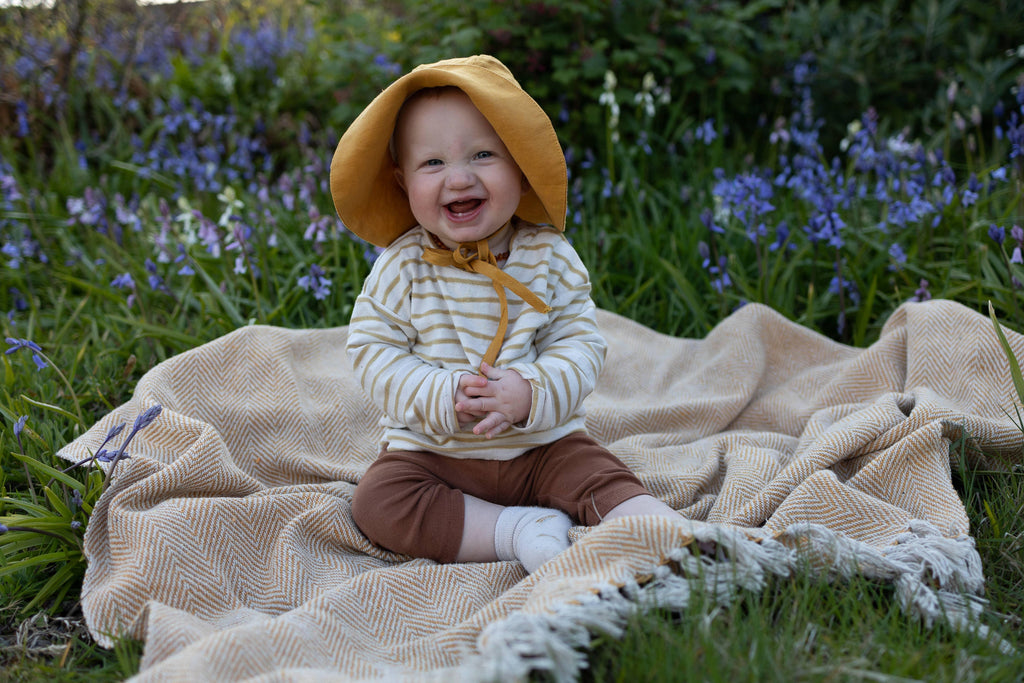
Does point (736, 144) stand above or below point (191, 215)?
above

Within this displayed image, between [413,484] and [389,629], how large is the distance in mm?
413

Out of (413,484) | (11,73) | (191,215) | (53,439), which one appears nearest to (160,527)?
(413,484)

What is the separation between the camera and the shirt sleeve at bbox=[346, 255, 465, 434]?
2.31 meters

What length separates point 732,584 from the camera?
1.88m

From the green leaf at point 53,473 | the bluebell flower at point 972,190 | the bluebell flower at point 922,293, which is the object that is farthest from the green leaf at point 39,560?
the bluebell flower at point 972,190

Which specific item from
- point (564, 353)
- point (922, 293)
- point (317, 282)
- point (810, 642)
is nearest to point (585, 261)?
point (317, 282)

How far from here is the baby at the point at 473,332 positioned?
7.50ft

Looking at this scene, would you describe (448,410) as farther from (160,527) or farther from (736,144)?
(736,144)

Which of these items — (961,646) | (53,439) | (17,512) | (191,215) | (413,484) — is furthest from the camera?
(191,215)

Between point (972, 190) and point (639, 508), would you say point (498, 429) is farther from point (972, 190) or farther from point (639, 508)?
point (972, 190)

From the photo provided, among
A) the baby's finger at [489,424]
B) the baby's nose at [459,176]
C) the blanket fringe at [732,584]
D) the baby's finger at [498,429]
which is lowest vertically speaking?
the blanket fringe at [732,584]

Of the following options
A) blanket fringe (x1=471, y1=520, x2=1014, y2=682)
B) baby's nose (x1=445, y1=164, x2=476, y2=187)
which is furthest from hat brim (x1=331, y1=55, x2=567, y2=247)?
blanket fringe (x1=471, y1=520, x2=1014, y2=682)

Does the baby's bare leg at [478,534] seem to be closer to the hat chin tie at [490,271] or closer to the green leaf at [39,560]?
the hat chin tie at [490,271]

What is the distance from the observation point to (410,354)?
2.47m
